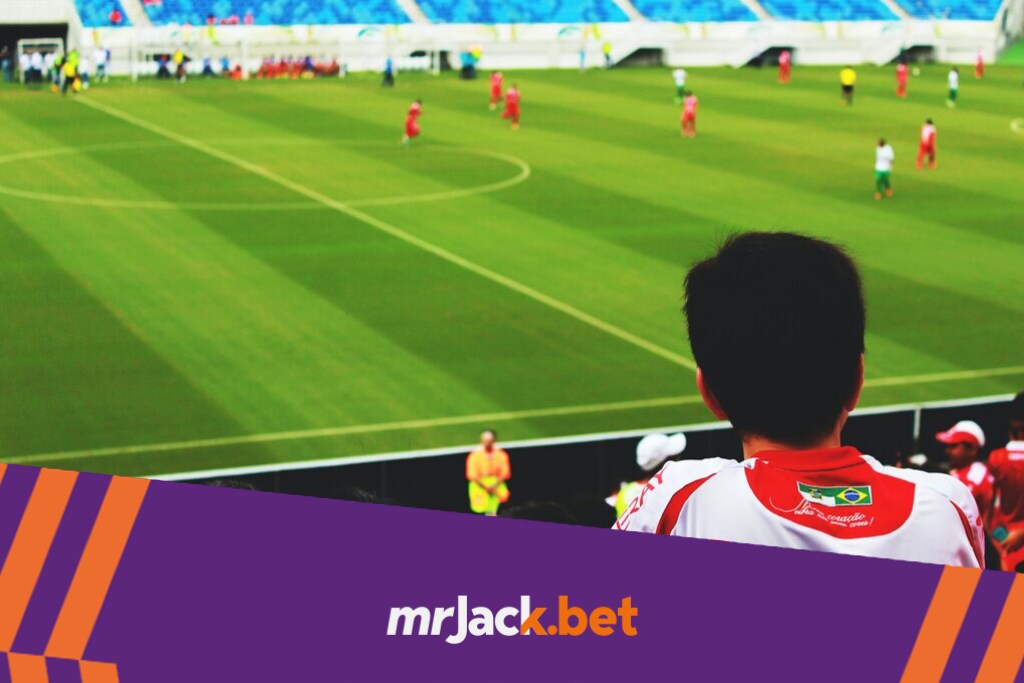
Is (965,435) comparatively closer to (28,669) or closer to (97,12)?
(28,669)

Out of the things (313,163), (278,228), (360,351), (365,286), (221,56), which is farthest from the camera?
(221,56)

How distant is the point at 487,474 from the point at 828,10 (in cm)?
6326

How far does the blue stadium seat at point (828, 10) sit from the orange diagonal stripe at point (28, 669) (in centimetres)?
7305

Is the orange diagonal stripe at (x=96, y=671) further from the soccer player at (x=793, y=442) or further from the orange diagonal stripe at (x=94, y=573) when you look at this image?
the soccer player at (x=793, y=442)

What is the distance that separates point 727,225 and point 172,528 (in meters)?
28.9

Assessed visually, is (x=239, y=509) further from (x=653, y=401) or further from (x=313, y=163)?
(x=313, y=163)

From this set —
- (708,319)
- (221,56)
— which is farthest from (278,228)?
(221,56)

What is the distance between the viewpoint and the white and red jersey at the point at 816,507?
2.59 meters

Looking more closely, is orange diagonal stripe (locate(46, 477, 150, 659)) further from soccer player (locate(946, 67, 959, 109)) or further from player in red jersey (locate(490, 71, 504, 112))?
soccer player (locate(946, 67, 959, 109))

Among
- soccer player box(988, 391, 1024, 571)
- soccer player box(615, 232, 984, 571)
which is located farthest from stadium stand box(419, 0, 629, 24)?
soccer player box(615, 232, 984, 571)

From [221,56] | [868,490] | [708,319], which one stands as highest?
[708,319]

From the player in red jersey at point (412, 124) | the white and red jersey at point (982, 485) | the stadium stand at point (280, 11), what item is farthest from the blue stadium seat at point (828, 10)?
the white and red jersey at point (982, 485)

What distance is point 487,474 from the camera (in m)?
14.8

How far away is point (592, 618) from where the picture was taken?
2.12 m
